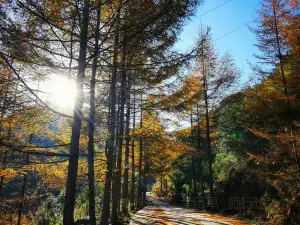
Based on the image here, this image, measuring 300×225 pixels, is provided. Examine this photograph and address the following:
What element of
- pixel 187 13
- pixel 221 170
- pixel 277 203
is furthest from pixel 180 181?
pixel 187 13

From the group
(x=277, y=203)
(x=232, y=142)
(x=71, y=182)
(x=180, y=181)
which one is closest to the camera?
(x=71, y=182)

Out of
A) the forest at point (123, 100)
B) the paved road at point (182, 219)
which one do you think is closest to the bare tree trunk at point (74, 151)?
the forest at point (123, 100)

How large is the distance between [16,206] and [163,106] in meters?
12.2

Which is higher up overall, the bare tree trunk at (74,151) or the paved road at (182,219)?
the bare tree trunk at (74,151)

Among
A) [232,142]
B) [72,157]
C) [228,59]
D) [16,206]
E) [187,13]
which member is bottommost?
[16,206]

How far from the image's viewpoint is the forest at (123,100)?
5.58m

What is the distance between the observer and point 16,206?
52.4 ft

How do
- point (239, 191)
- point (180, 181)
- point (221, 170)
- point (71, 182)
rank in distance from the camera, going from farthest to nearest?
point (180, 181)
point (221, 170)
point (239, 191)
point (71, 182)

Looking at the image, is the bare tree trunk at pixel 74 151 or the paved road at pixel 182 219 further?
the paved road at pixel 182 219

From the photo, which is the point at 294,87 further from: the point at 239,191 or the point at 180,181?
the point at 180,181

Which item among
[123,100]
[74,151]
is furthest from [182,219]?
[74,151]

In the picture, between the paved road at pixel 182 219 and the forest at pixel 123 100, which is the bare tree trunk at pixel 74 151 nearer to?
the forest at pixel 123 100

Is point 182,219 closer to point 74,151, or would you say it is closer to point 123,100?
point 123,100

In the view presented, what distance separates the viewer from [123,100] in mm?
11203
